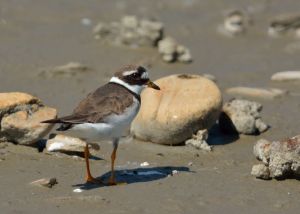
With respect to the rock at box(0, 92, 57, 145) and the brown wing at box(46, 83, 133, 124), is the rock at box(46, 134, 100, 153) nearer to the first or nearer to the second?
the rock at box(0, 92, 57, 145)

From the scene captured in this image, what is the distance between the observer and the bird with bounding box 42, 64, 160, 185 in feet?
24.4

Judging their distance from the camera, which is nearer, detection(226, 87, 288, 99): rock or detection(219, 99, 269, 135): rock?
detection(219, 99, 269, 135): rock

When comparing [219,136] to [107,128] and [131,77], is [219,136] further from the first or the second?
[107,128]

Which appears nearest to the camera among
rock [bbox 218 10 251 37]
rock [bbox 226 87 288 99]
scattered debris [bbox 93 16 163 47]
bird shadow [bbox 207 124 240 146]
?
bird shadow [bbox 207 124 240 146]

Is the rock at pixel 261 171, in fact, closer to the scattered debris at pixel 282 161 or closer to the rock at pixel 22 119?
the scattered debris at pixel 282 161

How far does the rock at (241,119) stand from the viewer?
963 centimetres

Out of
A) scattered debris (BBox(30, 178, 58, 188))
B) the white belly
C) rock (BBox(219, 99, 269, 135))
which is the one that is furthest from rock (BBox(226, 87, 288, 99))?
scattered debris (BBox(30, 178, 58, 188))

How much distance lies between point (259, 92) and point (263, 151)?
2.99m

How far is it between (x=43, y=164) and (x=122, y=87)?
1.12 m

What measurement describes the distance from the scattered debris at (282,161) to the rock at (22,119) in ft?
7.41

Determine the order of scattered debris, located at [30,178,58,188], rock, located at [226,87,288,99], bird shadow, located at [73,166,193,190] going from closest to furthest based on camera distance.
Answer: scattered debris, located at [30,178,58,188]
bird shadow, located at [73,166,193,190]
rock, located at [226,87,288,99]

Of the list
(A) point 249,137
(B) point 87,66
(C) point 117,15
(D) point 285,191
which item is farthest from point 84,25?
(D) point 285,191

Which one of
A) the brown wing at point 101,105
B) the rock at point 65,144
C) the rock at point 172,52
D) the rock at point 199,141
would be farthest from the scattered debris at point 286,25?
the brown wing at point 101,105

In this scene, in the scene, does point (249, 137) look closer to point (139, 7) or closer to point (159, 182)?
point (159, 182)
